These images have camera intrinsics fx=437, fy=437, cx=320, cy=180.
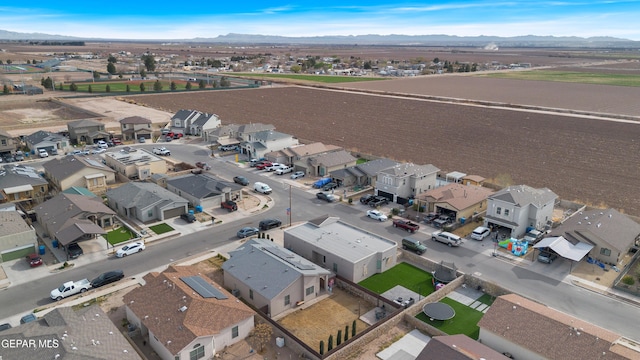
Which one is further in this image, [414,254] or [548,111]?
[548,111]

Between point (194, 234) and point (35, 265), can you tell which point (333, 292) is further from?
point (35, 265)

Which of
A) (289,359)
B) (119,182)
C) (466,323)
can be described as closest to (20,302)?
(289,359)

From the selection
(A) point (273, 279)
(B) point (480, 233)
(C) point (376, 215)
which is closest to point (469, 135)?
(C) point (376, 215)

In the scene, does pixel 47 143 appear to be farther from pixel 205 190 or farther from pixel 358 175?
pixel 358 175

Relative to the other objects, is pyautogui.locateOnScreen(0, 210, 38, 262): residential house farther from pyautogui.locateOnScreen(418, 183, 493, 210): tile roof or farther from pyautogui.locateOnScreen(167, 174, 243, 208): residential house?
pyautogui.locateOnScreen(418, 183, 493, 210): tile roof

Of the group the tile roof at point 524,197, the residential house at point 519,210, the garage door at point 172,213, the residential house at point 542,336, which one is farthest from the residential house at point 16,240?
the tile roof at point 524,197
